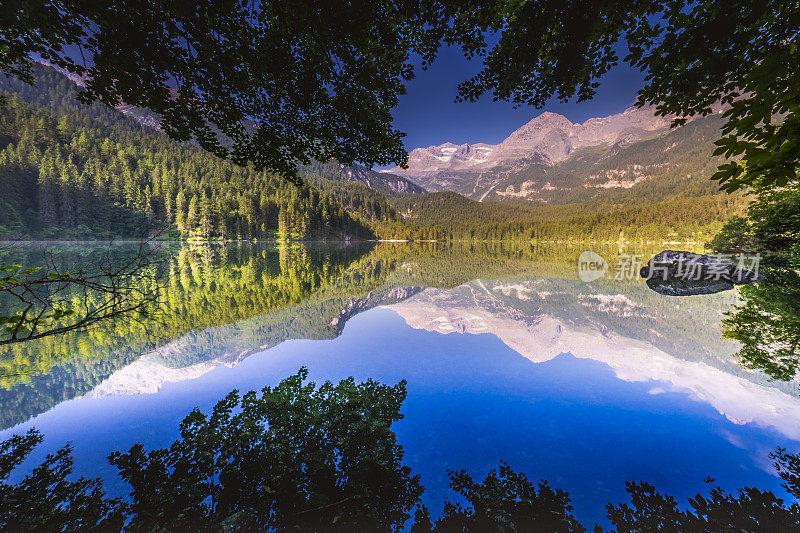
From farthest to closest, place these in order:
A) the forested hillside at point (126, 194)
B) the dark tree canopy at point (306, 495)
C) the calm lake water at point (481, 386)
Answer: the forested hillside at point (126, 194), the calm lake water at point (481, 386), the dark tree canopy at point (306, 495)

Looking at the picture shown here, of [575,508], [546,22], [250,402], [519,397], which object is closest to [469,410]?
[519,397]

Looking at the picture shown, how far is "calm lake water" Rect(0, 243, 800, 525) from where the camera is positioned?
492 cm

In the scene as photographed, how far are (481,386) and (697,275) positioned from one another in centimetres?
2281

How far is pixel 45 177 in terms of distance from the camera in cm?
5794

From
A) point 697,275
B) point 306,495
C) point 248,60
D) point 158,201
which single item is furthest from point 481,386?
point 158,201

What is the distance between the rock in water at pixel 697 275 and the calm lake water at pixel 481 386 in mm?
4564

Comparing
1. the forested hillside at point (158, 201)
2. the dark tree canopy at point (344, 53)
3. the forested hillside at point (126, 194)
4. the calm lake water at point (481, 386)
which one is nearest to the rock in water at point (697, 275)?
the calm lake water at point (481, 386)

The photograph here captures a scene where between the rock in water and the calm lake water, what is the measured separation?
456 cm

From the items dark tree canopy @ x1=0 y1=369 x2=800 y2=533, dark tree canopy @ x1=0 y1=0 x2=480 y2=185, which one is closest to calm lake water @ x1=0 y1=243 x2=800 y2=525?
dark tree canopy @ x1=0 y1=369 x2=800 y2=533

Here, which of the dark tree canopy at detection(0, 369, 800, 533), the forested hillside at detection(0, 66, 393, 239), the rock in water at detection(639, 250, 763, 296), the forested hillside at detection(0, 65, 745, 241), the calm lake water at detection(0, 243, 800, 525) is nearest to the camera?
the dark tree canopy at detection(0, 369, 800, 533)

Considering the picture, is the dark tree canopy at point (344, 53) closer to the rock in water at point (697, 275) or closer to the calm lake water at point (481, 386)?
the calm lake water at point (481, 386)

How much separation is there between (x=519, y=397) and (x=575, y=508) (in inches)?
111

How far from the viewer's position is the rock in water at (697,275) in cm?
1834

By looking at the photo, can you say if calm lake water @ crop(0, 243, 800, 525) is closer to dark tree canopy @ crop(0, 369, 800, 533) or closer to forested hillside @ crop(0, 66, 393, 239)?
dark tree canopy @ crop(0, 369, 800, 533)
